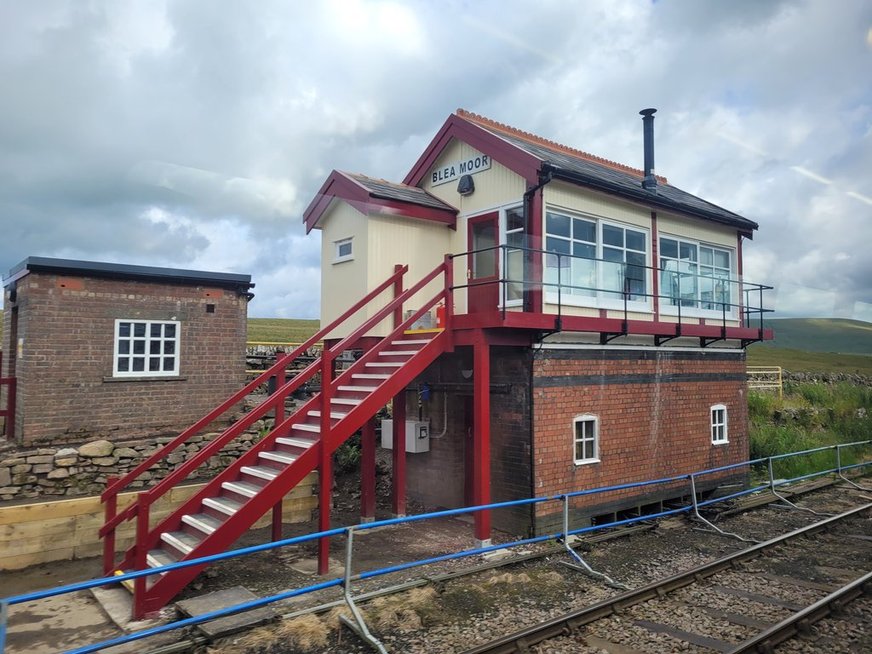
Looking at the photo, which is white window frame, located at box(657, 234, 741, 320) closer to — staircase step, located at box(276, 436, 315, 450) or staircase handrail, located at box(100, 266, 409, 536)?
staircase handrail, located at box(100, 266, 409, 536)

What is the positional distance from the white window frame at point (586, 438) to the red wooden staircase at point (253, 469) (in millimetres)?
2813

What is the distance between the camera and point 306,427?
9039 millimetres

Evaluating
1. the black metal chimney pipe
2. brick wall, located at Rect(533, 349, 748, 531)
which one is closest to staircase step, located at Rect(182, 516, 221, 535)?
brick wall, located at Rect(533, 349, 748, 531)

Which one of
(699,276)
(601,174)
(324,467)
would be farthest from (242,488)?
(699,276)

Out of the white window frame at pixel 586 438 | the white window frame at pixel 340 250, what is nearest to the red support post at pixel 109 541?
the white window frame at pixel 340 250

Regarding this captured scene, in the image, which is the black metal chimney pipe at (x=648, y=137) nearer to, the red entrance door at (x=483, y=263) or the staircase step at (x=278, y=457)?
the red entrance door at (x=483, y=263)

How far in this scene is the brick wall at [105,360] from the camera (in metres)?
12.0

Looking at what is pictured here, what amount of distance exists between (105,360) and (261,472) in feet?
21.0

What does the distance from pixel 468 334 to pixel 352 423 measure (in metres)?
2.48

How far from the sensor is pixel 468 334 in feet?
32.6

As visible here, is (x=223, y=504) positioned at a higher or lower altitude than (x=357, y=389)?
lower

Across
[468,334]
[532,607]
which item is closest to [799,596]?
[532,607]

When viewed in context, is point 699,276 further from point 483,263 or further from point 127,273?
point 127,273

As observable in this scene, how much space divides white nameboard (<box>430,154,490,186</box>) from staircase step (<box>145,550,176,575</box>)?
8.14 metres
